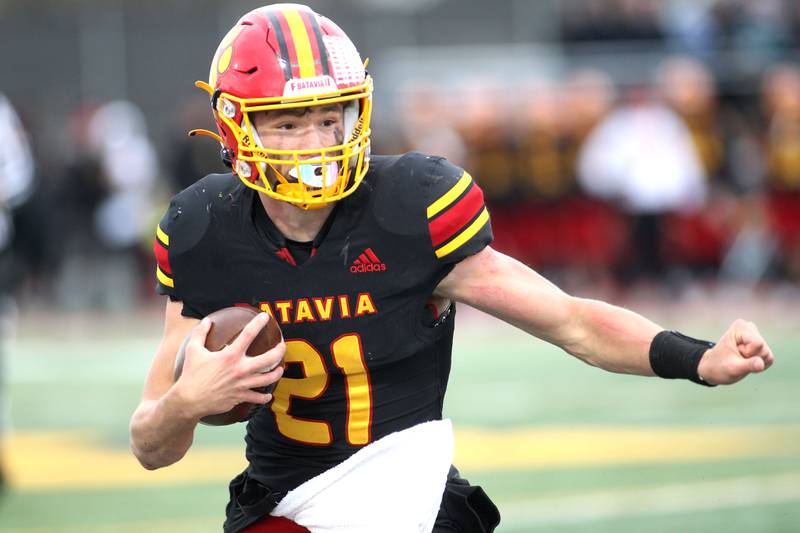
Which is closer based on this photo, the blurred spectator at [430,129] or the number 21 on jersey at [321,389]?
the number 21 on jersey at [321,389]

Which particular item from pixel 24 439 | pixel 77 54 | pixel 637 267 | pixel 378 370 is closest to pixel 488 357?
pixel 637 267

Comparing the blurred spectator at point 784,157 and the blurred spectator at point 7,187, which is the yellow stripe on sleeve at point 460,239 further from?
the blurred spectator at point 784,157

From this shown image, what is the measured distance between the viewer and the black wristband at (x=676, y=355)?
10.6ft

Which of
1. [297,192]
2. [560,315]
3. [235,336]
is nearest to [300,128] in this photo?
[297,192]

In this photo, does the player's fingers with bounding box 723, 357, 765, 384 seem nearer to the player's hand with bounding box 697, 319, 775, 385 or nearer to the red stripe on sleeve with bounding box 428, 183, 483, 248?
the player's hand with bounding box 697, 319, 775, 385

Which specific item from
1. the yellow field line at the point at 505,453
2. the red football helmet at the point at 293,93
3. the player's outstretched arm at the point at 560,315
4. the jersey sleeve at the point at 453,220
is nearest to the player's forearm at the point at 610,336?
the player's outstretched arm at the point at 560,315

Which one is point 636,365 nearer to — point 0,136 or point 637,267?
point 0,136

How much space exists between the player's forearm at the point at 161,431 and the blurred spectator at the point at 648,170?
965 cm

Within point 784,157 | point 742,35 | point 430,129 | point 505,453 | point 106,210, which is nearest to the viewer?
point 505,453

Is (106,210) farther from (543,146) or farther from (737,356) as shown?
(737,356)

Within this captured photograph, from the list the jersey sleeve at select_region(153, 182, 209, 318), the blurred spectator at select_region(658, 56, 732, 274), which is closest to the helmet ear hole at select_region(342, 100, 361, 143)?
the jersey sleeve at select_region(153, 182, 209, 318)

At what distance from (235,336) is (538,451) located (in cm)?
444

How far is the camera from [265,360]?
10.1 ft

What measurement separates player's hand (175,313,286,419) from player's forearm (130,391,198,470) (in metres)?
0.07
